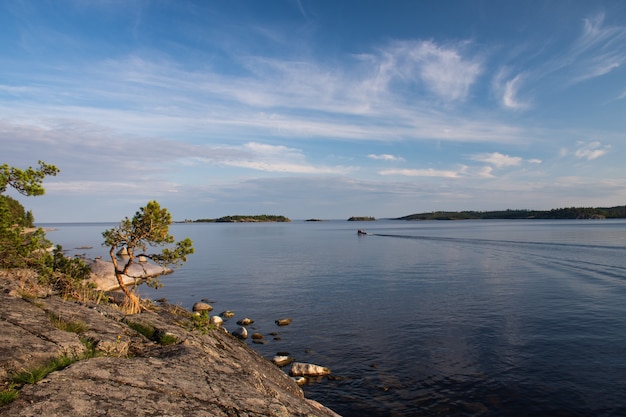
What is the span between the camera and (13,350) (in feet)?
29.6

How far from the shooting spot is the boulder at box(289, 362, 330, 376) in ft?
64.3

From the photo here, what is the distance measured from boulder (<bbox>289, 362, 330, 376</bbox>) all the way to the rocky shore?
6.30 metres

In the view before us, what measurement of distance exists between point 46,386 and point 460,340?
22.8 meters

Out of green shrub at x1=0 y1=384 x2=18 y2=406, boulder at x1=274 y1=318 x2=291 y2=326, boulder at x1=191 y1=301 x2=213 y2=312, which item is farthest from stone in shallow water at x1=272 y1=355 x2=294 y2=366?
green shrub at x1=0 y1=384 x2=18 y2=406

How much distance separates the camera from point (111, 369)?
9.11 meters

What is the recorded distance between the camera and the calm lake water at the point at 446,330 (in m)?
17.1

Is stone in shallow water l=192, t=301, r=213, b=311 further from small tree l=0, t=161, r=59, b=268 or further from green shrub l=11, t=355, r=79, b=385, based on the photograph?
green shrub l=11, t=355, r=79, b=385

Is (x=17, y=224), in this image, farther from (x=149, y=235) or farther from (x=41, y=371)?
(x=41, y=371)

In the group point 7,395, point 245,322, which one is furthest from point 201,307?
point 7,395

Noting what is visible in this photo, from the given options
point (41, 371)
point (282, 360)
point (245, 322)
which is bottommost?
point (282, 360)

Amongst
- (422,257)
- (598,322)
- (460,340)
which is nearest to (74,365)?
(460,340)

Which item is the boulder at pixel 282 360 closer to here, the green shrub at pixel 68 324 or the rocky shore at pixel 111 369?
the rocky shore at pixel 111 369

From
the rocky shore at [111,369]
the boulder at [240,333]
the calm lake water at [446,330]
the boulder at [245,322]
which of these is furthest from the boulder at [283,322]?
the rocky shore at [111,369]

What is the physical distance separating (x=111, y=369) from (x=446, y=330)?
2285cm
